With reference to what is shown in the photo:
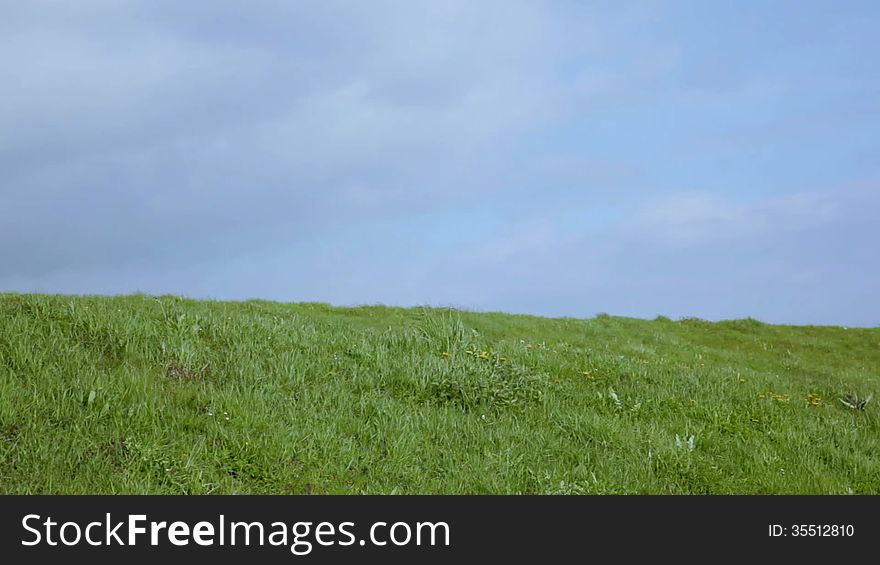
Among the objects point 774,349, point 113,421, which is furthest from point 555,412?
A: point 774,349

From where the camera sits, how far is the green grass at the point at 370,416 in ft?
23.9

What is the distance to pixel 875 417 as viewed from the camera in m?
11.5

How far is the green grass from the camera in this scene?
287 inches

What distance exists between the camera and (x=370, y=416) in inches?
346
